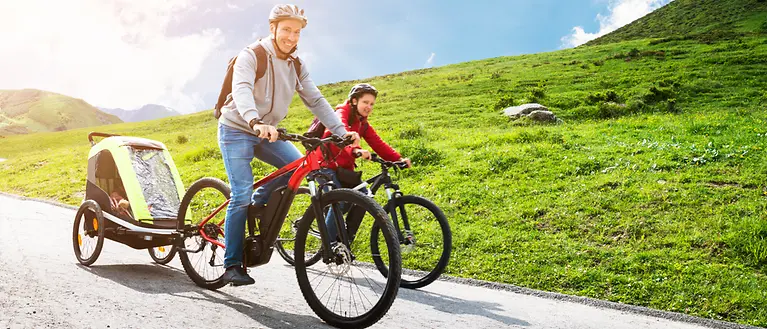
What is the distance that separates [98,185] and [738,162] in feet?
41.0

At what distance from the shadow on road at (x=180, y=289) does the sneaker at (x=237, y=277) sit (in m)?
0.27

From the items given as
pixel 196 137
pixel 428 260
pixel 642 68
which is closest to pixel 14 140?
pixel 196 137

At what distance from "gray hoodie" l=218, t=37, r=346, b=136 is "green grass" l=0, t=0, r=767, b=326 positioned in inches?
161

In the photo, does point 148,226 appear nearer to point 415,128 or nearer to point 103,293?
point 103,293

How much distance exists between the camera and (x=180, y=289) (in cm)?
613

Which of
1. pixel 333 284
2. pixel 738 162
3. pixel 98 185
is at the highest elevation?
pixel 738 162

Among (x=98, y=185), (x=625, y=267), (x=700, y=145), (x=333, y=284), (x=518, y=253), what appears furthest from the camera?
(x=700, y=145)

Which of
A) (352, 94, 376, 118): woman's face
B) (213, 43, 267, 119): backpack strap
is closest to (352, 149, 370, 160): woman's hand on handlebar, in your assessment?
(213, 43, 267, 119): backpack strap

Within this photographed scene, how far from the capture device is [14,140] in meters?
53.0

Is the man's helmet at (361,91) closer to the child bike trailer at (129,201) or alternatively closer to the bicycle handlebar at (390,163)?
the bicycle handlebar at (390,163)

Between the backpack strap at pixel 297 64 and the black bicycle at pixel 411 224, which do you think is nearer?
the backpack strap at pixel 297 64

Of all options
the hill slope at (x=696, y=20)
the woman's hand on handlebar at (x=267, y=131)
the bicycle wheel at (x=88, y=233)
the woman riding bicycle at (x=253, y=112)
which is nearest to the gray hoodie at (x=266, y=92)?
the woman riding bicycle at (x=253, y=112)

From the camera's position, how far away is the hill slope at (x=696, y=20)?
216ft

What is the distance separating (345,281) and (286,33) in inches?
90.2
